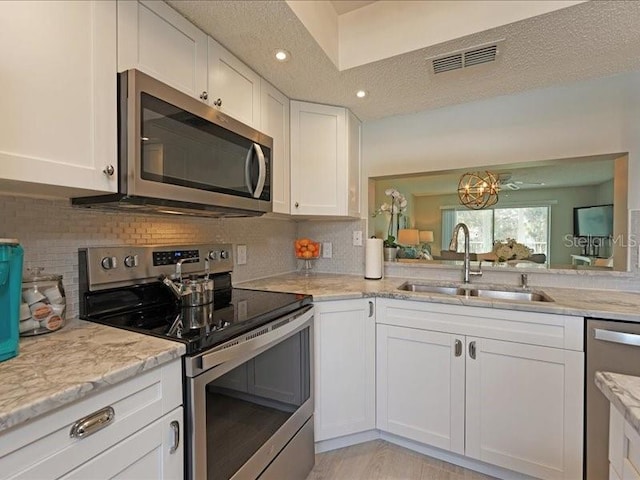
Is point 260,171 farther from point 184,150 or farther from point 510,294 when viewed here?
point 510,294

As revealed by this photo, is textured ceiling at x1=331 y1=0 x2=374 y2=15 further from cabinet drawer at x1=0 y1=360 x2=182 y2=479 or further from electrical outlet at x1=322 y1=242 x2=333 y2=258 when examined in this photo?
cabinet drawer at x1=0 y1=360 x2=182 y2=479

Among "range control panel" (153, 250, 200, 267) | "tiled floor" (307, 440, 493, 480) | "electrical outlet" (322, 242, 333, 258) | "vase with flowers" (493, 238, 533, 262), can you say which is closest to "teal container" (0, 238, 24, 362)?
"range control panel" (153, 250, 200, 267)

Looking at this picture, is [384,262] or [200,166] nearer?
[200,166]

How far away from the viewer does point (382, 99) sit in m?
2.10

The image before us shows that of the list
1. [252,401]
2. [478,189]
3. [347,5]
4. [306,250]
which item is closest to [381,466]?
[252,401]

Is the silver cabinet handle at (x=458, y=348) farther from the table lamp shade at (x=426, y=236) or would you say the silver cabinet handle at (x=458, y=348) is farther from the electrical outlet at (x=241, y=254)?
the electrical outlet at (x=241, y=254)

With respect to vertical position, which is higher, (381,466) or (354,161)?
(354,161)

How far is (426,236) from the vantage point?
2674 mm

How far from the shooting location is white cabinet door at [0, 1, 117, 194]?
2.75 feet

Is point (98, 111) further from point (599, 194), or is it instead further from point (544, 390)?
point (599, 194)

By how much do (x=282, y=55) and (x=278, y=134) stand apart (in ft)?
1.53

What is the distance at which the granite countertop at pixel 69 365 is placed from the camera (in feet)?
2.08

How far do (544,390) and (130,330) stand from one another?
1767mm

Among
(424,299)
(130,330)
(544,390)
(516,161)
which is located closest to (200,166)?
(130,330)
